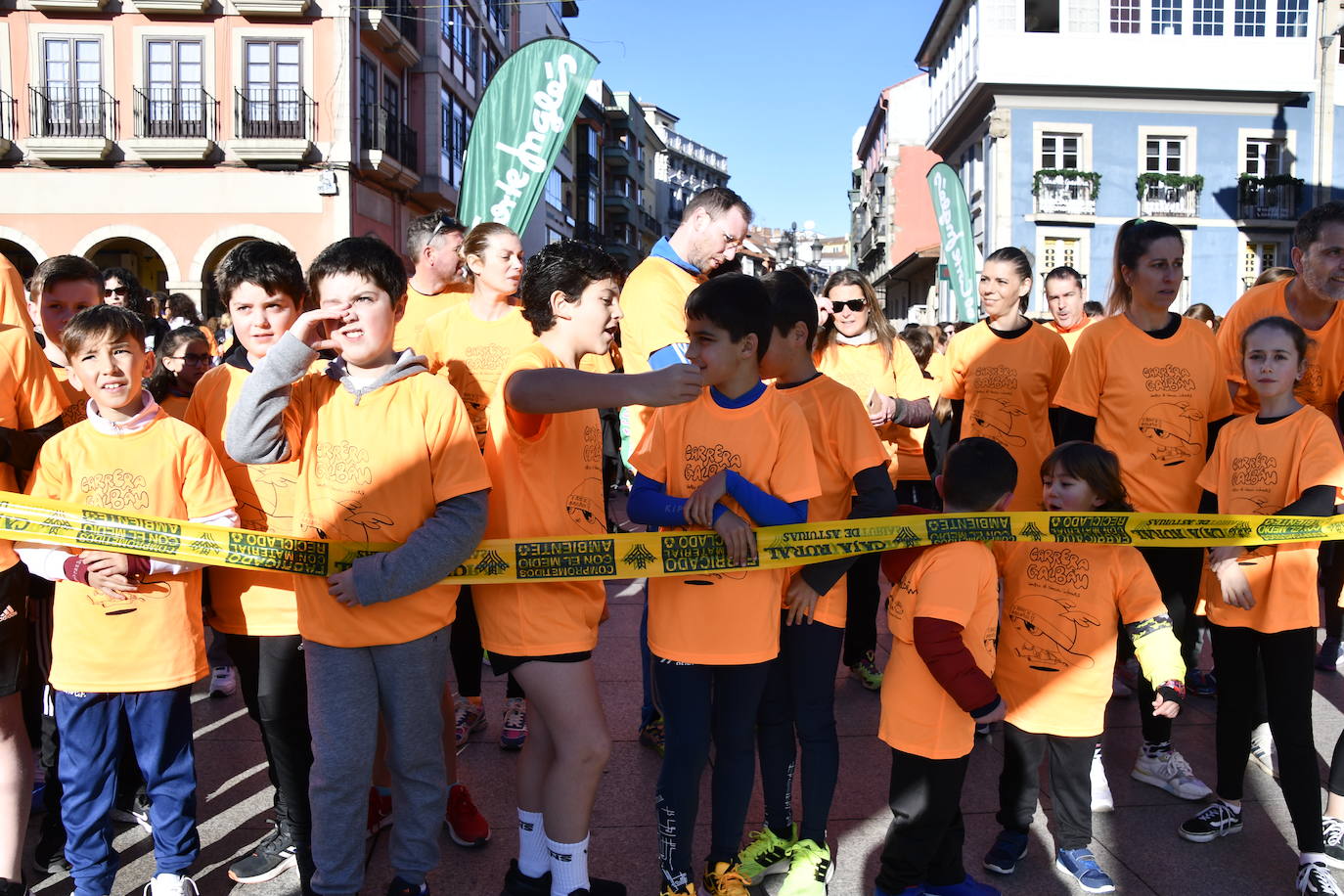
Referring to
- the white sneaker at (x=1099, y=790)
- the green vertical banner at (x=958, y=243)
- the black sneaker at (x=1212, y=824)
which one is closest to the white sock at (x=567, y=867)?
the white sneaker at (x=1099, y=790)

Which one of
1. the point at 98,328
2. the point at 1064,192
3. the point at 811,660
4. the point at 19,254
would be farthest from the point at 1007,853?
the point at 1064,192

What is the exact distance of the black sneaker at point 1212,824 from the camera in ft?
11.5

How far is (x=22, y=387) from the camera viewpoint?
3.19 meters

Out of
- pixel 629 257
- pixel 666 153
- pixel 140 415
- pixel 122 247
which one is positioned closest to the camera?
pixel 140 415

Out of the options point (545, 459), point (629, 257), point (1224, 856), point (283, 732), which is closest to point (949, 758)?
point (1224, 856)

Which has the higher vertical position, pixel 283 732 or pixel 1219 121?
pixel 1219 121

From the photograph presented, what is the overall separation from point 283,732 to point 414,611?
76cm

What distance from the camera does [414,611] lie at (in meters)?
2.79

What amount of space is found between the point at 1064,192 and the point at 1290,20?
9.27 metres

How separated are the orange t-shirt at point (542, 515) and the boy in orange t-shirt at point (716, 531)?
19 cm

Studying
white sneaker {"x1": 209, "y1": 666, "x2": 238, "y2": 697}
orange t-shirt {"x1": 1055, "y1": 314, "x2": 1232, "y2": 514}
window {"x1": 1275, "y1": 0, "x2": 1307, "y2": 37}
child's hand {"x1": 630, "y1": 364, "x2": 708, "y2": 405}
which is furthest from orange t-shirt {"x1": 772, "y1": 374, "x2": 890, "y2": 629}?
window {"x1": 1275, "y1": 0, "x2": 1307, "y2": 37}

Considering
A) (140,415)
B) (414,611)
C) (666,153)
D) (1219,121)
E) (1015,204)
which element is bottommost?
(414,611)

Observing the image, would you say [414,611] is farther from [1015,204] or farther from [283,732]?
[1015,204]

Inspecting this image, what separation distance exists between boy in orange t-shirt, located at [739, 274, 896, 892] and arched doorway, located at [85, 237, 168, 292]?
23.8 meters
